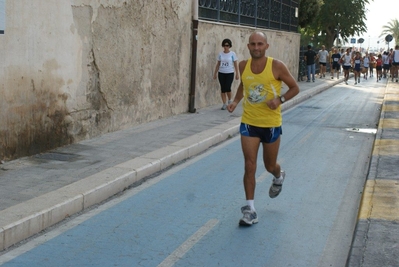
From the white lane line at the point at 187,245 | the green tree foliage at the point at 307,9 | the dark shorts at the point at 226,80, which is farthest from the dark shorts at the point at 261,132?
the green tree foliage at the point at 307,9

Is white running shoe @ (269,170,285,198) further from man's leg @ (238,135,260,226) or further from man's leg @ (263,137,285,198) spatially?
man's leg @ (238,135,260,226)

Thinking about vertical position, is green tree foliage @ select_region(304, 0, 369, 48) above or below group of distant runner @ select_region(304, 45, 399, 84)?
above

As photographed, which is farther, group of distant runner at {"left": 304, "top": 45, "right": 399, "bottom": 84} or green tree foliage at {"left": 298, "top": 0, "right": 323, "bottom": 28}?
green tree foliage at {"left": 298, "top": 0, "right": 323, "bottom": 28}

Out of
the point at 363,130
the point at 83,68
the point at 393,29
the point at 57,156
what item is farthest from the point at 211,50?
the point at 393,29

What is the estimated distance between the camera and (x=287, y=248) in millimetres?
6125

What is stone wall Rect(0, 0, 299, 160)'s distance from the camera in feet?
30.3

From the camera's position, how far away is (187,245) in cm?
617

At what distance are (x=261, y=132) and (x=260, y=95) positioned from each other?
376 millimetres

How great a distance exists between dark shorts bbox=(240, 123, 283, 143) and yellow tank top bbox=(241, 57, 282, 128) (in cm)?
5

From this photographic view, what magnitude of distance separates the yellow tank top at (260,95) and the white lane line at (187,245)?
42.8 inches

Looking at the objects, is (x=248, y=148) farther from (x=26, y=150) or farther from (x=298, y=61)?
(x=298, y=61)

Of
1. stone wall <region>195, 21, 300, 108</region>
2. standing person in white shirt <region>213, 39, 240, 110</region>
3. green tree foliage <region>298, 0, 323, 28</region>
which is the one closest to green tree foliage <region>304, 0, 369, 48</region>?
green tree foliage <region>298, 0, 323, 28</region>

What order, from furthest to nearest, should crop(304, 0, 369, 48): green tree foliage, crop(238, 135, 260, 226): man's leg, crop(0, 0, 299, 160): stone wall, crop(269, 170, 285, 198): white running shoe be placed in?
crop(304, 0, 369, 48): green tree foliage
crop(0, 0, 299, 160): stone wall
crop(269, 170, 285, 198): white running shoe
crop(238, 135, 260, 226): man's leg

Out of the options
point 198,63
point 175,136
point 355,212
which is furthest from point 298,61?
point 355,212
